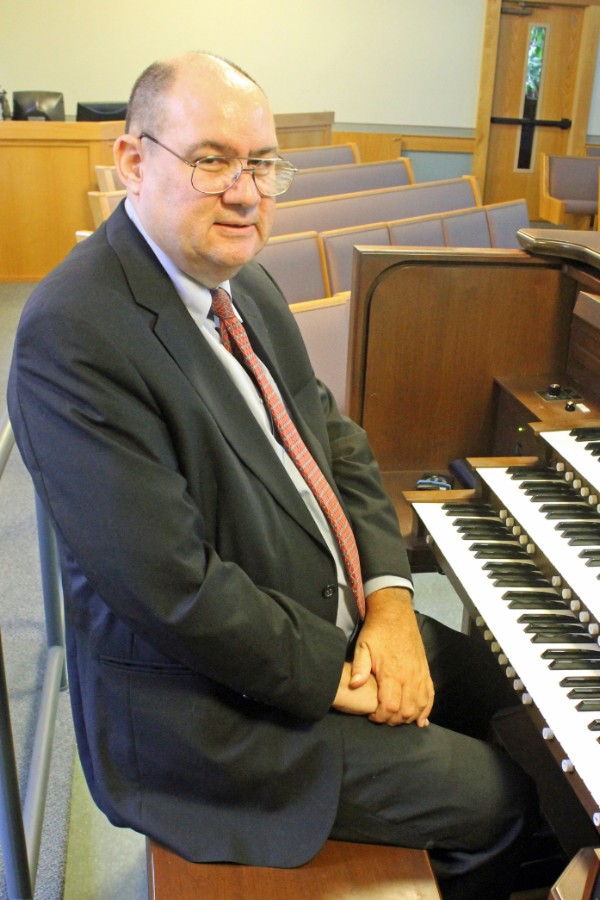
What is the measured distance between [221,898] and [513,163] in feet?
25.2

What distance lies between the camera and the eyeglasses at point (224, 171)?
1181 mm

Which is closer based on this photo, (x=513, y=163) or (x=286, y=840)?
(x=286, y=840)

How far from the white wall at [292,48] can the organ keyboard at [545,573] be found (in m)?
6.47

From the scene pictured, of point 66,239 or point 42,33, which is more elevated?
point 42,33

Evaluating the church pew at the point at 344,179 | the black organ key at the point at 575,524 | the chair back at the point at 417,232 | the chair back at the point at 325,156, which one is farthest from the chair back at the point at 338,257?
the chair back at the point at 325,156

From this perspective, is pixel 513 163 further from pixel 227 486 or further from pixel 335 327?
pixel 227 486

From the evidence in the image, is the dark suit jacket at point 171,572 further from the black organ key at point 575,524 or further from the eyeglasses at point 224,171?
the black organ key at point 575,524

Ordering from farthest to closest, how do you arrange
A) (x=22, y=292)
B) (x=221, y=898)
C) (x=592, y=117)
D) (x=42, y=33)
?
(x=592, y=117)
(x=42, y=33)
(x=22, y=292)
(x=221, y=898)

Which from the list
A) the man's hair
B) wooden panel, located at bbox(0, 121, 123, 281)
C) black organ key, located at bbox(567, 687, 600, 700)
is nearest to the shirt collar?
the man's hair

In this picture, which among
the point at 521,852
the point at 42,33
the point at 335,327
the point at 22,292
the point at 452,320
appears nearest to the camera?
the point at 521,852

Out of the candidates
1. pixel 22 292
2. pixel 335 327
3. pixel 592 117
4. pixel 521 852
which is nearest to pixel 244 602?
pixel 521 852

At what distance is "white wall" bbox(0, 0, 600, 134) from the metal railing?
613cm

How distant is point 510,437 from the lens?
1.90 metres

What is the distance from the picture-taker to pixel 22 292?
553 centimetres
